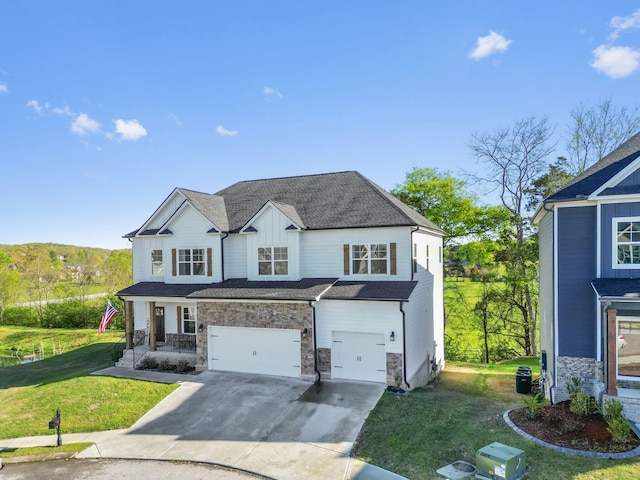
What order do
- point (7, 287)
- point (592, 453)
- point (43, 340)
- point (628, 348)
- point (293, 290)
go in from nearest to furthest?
point (592, 453)
point (628, 348)
point (293, 290)
point (43, 340)
point (7, 287)

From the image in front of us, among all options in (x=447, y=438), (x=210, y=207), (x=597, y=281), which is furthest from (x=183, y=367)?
(x=597, y=281)

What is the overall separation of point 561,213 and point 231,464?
11.8 m

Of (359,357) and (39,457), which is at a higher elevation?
(359,357)

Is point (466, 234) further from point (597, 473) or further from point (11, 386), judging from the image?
point (11, 386)

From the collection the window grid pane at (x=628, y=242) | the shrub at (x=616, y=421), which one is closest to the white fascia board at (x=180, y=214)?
the window grid pane at (x=628, y=242)

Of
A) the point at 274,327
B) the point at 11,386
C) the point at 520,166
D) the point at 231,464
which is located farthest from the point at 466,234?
the point at 11,386

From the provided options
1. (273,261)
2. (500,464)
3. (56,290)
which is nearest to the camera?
(500,464)

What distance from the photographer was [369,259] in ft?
53.1

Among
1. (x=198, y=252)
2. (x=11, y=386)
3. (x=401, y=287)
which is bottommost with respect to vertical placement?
(x=11, y=386)

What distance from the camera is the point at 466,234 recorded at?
2836 centimetres

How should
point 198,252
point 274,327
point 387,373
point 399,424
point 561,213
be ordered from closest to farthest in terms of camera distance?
point 399,424 → point 561,213 → point 387,373 → point 274,327 → point 198,252

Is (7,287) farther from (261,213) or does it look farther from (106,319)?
(261,213)

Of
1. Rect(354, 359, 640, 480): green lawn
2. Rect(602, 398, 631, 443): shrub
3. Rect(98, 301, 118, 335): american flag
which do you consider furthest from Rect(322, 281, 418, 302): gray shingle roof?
Rect(98, 301, 118, 335): american flag

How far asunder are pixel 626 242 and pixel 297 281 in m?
11.6
